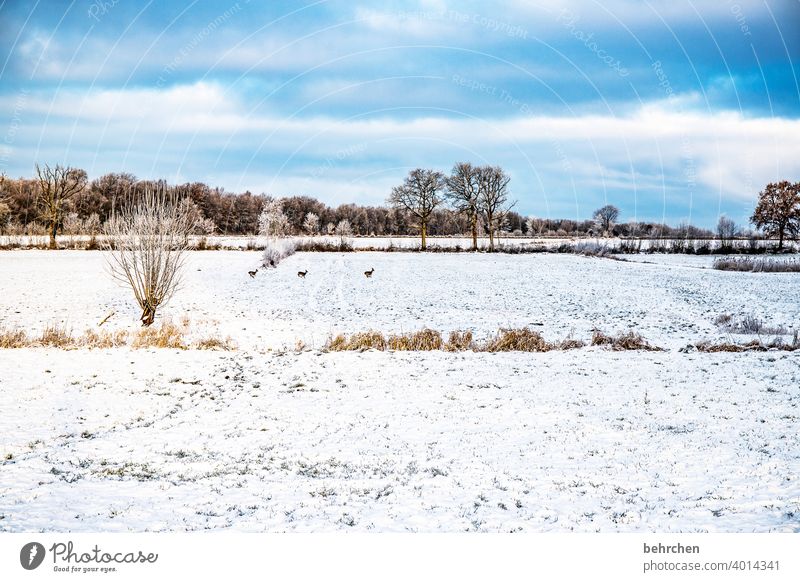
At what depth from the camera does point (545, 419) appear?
10.3 meters

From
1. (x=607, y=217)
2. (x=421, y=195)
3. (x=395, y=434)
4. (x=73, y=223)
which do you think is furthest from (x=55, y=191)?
(x=607, y=217)

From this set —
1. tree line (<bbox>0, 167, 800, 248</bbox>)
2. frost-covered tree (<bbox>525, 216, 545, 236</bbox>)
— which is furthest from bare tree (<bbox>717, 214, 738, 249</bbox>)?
frost-covered tree (<bbox>525, 216, 545, 236</bbox>)

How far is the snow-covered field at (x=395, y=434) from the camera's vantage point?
6340 mm

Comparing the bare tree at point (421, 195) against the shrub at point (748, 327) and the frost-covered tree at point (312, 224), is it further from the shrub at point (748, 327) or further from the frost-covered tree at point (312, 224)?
the shrub at point (748, 327)

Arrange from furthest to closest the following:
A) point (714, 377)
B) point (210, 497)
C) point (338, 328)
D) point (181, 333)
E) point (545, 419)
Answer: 1. point (338, 328)
2. point (181, 333)
3. point (714, 377)
4. point (545, 419)
5. point (210, 497)

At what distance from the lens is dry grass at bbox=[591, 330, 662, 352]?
16594mm

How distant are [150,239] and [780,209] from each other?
53.0 meters

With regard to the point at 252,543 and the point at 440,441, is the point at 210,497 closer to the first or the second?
the point at 252,543

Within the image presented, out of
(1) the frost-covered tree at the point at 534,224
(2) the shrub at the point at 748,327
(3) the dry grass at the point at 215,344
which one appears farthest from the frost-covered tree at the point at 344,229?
(3) the dry grass at the point at 215,344

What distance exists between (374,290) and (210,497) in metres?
25.7

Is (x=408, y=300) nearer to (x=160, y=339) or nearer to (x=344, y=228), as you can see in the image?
(x=160, y=339)

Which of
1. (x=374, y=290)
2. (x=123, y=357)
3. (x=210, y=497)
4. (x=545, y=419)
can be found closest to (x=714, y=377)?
(x=545, y=419)

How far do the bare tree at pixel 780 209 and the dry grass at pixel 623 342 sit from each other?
1622 inches

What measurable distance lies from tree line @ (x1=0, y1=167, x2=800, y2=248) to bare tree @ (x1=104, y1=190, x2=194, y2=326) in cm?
52
